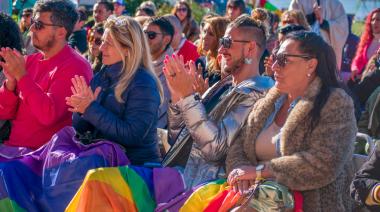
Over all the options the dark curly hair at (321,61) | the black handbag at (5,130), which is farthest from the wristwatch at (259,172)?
the black handbag at (5,130)

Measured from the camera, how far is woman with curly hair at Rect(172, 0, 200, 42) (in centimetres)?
1052

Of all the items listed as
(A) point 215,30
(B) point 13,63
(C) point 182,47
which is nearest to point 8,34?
(B) point 13,63

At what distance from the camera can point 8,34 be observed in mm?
5637

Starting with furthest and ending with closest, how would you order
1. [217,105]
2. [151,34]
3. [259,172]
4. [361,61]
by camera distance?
[361,61], [151,34], [217,105], [259,172]

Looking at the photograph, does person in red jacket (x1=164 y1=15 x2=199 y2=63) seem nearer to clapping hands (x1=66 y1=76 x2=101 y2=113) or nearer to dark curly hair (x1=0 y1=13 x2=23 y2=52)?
dark curly hair (x1=0 y1=13 x2=23 y2=52)

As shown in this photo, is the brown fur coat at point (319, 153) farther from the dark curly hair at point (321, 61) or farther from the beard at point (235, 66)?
the beard at point (235, 66)

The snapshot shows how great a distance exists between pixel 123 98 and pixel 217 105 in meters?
0.65

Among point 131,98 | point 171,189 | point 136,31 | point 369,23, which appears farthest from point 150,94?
point 369,23

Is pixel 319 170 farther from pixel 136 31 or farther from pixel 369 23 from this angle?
pixel 369 23

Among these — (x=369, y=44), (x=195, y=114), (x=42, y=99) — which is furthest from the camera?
(x=369, y=44)

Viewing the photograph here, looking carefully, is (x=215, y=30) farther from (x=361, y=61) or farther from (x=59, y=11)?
(x=361, y=61)

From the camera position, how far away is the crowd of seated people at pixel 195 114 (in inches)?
155

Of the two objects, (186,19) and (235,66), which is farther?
(186,19)

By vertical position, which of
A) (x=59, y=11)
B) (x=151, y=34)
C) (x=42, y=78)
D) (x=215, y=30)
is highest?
(x=59, y=11)
